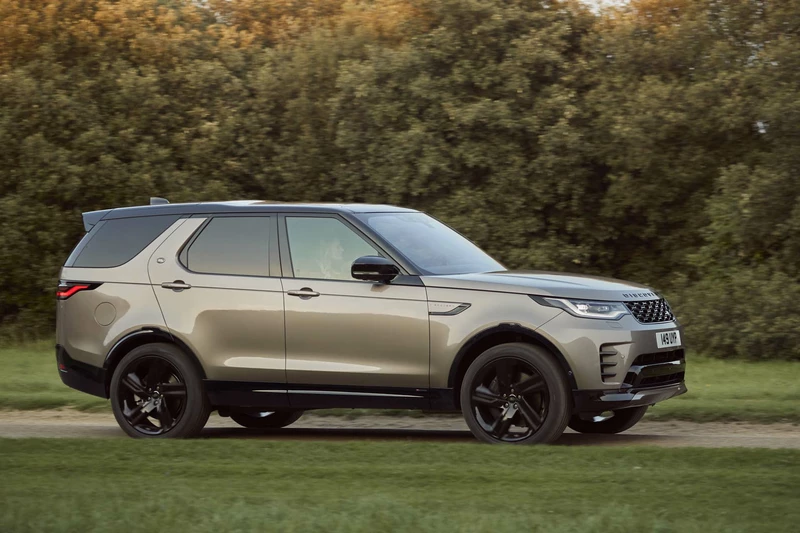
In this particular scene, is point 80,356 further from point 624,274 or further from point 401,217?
point 624,274

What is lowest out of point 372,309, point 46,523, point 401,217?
point 46,523

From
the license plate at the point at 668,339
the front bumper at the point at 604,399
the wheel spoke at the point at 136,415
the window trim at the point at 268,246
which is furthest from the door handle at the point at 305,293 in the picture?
the license plate at the point at 668,339

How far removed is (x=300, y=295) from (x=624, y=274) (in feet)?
42.6

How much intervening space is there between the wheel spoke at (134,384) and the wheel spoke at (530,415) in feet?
10.3

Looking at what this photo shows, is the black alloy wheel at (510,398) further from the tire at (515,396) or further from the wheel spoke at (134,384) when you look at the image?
the wheel spoke at (134,384)

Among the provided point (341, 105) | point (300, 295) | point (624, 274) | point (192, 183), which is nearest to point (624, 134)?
point (624, 274)

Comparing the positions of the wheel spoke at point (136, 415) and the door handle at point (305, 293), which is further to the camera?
the wheel spoke at point (136, 415)

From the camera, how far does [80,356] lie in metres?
10.0

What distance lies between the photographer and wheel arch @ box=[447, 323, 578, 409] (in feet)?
28.0

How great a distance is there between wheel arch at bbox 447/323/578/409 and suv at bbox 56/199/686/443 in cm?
1

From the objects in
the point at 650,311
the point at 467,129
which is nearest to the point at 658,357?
the point at 650,311

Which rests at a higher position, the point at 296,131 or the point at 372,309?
the point at 296,131

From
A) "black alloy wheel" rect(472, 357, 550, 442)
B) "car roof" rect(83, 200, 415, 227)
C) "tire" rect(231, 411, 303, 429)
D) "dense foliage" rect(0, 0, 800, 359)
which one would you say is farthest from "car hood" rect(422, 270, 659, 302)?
"dense foliage" rect(0, 0, 800, 359)

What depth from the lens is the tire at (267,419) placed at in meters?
11.1
